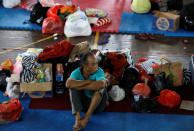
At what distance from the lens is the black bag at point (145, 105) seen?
15.3 feet

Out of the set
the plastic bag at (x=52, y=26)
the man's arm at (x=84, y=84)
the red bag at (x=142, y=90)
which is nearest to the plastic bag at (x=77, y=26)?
the plastic bag at (x=52, y=26)

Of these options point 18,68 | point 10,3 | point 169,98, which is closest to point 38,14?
point 10,3

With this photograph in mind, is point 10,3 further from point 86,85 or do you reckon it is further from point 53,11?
point 86,85

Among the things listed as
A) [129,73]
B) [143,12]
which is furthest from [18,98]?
[143,12]

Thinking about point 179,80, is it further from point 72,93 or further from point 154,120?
point 72,93

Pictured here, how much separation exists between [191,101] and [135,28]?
10.1 feet

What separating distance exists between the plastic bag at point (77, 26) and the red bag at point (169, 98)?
2.94 metres

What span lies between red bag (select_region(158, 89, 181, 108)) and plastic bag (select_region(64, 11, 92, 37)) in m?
2.94

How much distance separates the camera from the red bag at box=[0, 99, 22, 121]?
445 cm

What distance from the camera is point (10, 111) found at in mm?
4457

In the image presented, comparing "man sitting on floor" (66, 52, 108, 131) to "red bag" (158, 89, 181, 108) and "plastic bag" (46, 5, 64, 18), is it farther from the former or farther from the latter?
"plastic bag" (46, 5, 64, 18)

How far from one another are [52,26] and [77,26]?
0.71m

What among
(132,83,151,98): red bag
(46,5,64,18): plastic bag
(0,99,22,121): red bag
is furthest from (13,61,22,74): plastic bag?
(46,5,64,18): plastic bag

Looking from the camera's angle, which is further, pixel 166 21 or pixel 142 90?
pixel 166 21
